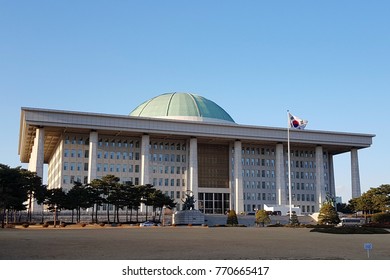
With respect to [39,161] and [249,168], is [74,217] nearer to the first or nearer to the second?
[39,161]

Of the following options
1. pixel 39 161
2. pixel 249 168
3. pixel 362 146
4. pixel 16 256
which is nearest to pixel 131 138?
pixel 39 161

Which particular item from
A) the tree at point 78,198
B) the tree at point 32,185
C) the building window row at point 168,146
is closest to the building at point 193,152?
the building window row at point 168,146

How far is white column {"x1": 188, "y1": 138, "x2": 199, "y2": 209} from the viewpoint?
105750 millimetres

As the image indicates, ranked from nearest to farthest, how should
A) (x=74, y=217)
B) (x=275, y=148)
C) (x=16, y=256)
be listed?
1. (x=16, y=256)
2. (x=74, y=217)
3. (x=275, y=148)

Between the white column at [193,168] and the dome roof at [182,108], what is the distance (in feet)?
25.3

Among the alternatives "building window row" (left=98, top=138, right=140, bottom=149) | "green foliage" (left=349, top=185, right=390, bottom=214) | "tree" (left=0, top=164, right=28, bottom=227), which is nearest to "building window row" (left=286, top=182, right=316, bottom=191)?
"green foliage" (left=349, top=185, right=390, bottom=214)

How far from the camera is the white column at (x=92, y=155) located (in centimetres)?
9788

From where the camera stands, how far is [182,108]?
115m

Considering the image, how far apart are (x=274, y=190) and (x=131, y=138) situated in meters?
38.5

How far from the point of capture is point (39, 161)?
9431 centimetres

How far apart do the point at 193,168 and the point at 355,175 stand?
42815 millimetres

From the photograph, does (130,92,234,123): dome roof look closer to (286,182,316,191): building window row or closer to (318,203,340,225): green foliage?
(286,182,316,191): building window row

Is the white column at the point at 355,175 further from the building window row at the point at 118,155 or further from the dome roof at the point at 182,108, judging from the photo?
the building window row at the point at 118,155

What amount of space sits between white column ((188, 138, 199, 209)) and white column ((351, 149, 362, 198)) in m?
40.9
